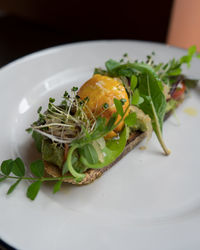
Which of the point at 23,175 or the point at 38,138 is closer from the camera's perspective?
the point at 23,175

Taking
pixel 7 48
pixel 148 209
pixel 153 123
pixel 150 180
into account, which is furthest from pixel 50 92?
pixel 7 48

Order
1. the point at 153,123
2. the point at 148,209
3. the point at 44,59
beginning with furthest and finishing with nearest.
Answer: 1. the point at 44,59
2. the point at 153,123
3. the point at 148,209

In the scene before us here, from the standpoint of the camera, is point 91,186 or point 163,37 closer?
point 91,186

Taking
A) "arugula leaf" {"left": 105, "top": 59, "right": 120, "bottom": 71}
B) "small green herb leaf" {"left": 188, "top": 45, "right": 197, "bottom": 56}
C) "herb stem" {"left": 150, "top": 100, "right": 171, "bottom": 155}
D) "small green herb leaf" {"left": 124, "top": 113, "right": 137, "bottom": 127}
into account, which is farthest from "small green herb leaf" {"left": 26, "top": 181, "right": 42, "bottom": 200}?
"small green herb leaf" {"left": 188, "top": 45, "right": 197, "bottom": 56}

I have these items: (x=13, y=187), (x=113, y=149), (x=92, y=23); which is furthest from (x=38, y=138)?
(x=92, y=23)

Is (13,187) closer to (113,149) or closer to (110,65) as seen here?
(113,149)

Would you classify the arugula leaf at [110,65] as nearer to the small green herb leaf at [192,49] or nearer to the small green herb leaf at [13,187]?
the small green herb leaf at [192,49]

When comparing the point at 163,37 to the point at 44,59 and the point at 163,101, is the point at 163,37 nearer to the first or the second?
the point at 44,59
